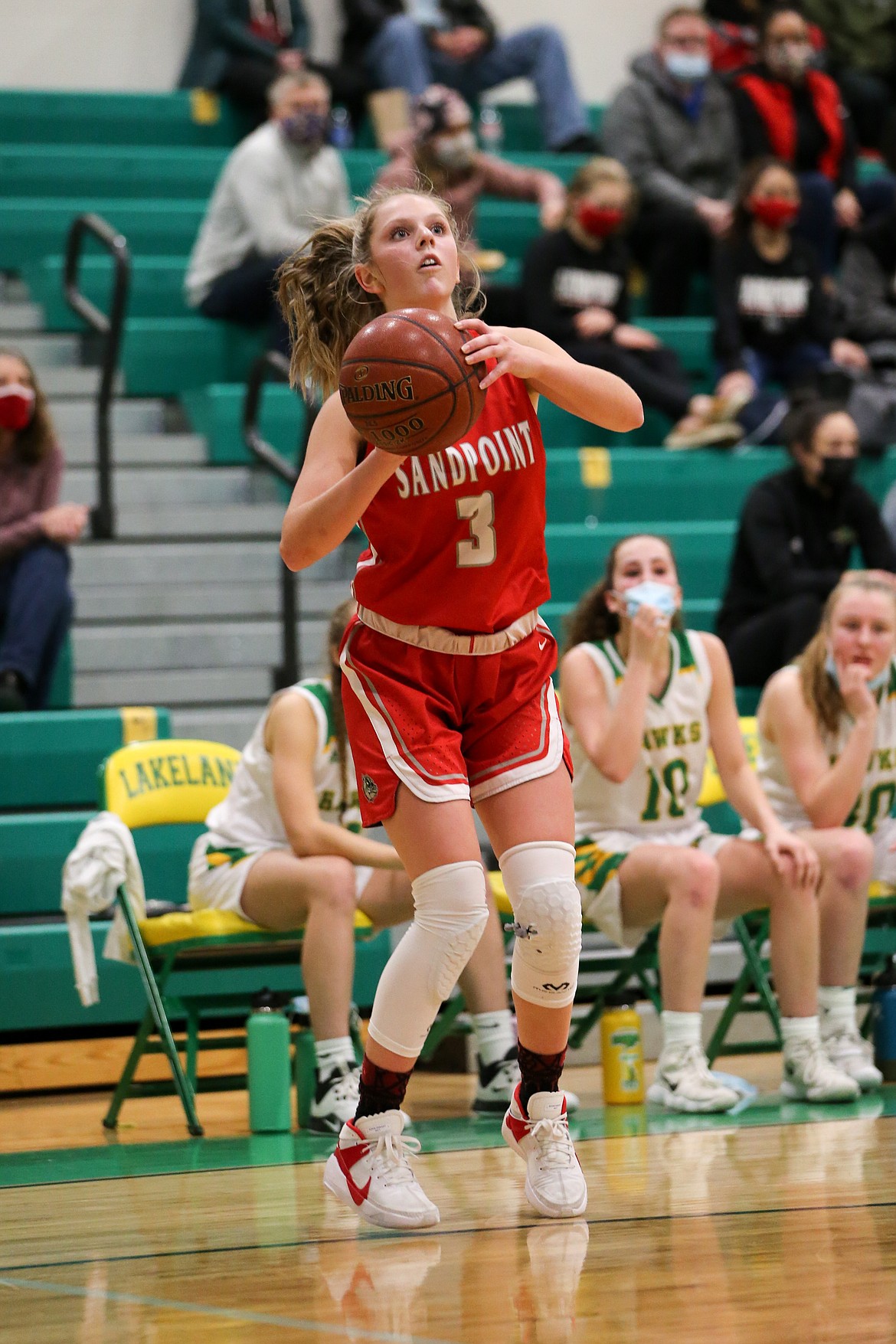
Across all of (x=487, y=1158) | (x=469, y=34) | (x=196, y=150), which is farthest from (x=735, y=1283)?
(x=469, y=34)

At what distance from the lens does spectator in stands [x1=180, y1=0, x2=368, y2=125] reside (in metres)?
8.63

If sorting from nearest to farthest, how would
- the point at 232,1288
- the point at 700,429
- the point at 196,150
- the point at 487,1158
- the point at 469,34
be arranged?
the point at 232,1288, the point at 487,1158, the point at 700,429, the point at 196,150, the point at 469,34

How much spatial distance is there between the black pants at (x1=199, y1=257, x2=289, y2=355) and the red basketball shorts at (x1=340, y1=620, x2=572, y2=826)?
4261mm

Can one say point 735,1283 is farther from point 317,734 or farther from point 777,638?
point 777,638

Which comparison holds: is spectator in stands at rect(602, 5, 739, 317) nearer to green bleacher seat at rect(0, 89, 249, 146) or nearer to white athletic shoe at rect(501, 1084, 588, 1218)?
green bleacher seat at rect(0, 89, 249, 146)

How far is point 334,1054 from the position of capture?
407 centimetres

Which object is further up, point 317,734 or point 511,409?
point 511,409

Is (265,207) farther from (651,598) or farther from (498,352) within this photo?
(498,352)

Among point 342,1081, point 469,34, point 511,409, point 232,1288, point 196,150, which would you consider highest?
point 469,34

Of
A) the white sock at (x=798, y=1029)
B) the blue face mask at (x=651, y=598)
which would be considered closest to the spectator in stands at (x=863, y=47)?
the blue face mask at (x=651, y=598)

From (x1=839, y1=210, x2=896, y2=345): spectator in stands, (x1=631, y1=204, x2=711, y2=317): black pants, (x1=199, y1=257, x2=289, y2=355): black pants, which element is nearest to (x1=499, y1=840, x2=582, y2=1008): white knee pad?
(x1=199, y1=257, x2=289, y2=355): black pants

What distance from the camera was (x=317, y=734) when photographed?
4.32 metres

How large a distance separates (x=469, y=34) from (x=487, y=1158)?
688cm

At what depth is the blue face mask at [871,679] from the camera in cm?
463
